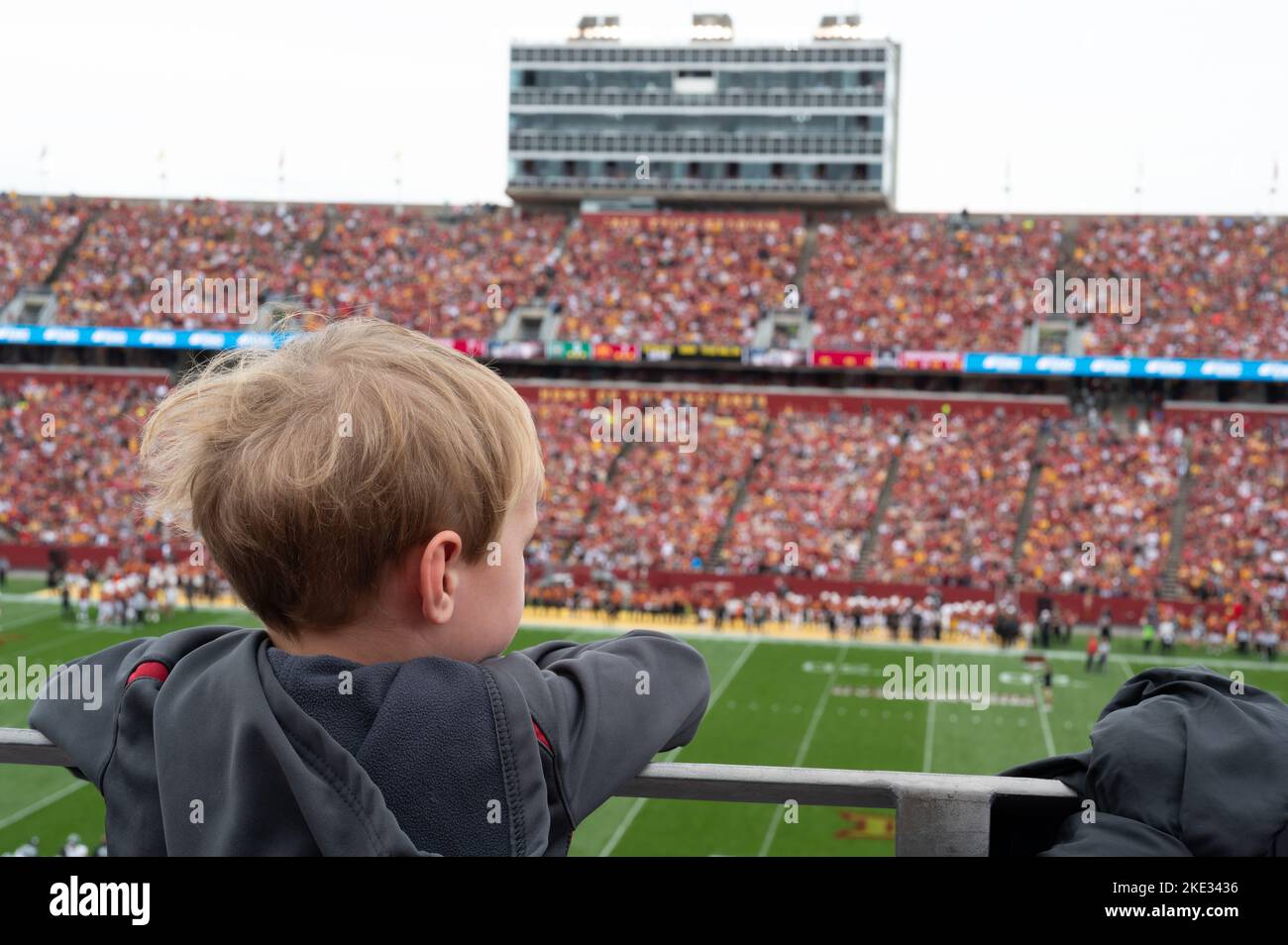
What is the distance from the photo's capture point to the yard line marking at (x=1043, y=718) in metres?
17.8

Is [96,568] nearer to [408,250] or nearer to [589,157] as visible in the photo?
[408,250]

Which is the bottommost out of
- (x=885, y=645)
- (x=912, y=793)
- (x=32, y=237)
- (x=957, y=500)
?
(x=885, y=645)

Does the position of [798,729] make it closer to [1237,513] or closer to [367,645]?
[1237,513]

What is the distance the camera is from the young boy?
4.56 feet

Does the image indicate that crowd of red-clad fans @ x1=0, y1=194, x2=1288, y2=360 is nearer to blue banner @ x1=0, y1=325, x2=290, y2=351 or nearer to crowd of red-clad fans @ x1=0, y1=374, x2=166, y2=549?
blue banner @ x1=0, y1=325, x2=290, y2=351

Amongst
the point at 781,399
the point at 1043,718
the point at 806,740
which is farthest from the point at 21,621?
the point at 781,399

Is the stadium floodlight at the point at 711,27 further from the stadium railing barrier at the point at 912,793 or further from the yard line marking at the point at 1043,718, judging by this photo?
the stadium railing barrier at the point at 912,793

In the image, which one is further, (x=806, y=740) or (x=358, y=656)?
(x=806, y=740)

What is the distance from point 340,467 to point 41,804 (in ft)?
51.8

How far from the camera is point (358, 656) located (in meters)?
1.54

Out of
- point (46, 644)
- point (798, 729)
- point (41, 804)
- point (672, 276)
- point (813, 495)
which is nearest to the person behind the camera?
point (41, 804)

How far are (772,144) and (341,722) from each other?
47871 millimetres

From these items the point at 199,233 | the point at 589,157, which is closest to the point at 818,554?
the point at 589,157
